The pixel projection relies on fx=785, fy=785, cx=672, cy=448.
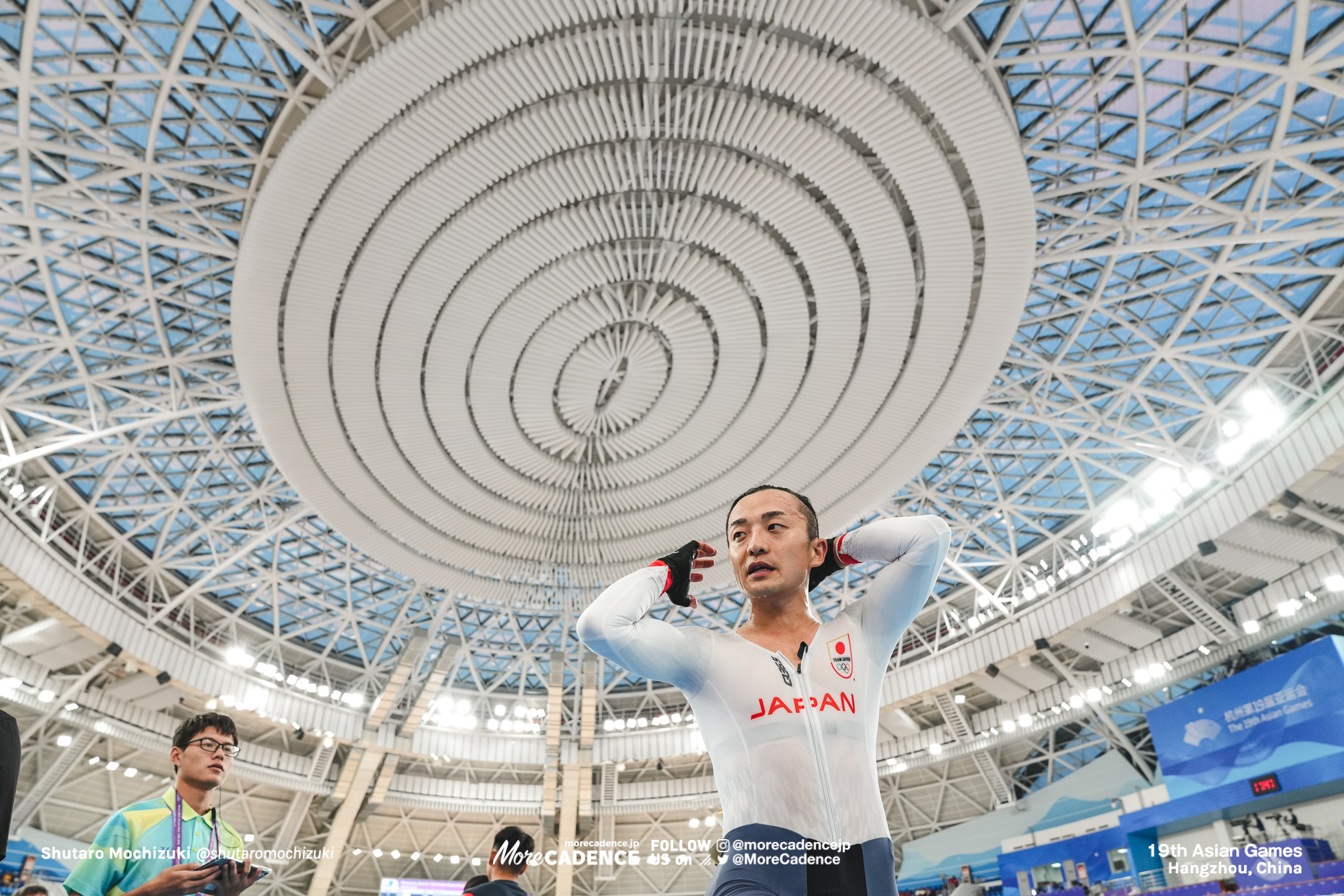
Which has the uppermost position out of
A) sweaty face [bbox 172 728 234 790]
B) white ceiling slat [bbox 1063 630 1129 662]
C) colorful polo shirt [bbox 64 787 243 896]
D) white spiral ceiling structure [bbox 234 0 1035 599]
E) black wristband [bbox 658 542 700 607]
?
white spiral ceiling structure [bbox 234 0 1035 599]

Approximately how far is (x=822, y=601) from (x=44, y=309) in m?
32.5

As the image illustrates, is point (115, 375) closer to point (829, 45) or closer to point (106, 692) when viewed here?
point (106, 692)

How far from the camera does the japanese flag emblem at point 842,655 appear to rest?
3564 mm

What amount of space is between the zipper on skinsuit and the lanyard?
11.8ft

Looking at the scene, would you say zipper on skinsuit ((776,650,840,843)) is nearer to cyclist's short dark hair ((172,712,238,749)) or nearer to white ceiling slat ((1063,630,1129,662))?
cyclist's short dark hair ((172,712,238,749))

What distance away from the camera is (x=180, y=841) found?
4449mm

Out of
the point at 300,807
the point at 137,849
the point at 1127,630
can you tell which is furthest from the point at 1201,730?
the point at 300,807

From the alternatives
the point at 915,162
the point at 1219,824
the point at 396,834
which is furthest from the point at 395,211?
the point at 396,834

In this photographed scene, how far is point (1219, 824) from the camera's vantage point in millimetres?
28328

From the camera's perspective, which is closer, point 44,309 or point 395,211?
point 395,211

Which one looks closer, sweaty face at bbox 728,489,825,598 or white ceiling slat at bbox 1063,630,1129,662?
sweaty face at bbox 728,489,825,598

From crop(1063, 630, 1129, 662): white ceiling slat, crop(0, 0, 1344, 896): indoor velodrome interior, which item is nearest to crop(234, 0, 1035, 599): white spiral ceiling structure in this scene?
crop(0, 0, 1344, 896): indoor velodrome interior

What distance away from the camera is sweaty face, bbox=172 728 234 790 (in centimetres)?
482

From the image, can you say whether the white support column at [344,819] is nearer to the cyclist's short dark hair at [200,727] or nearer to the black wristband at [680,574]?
the cyclist's short dark hair at [200,727]
